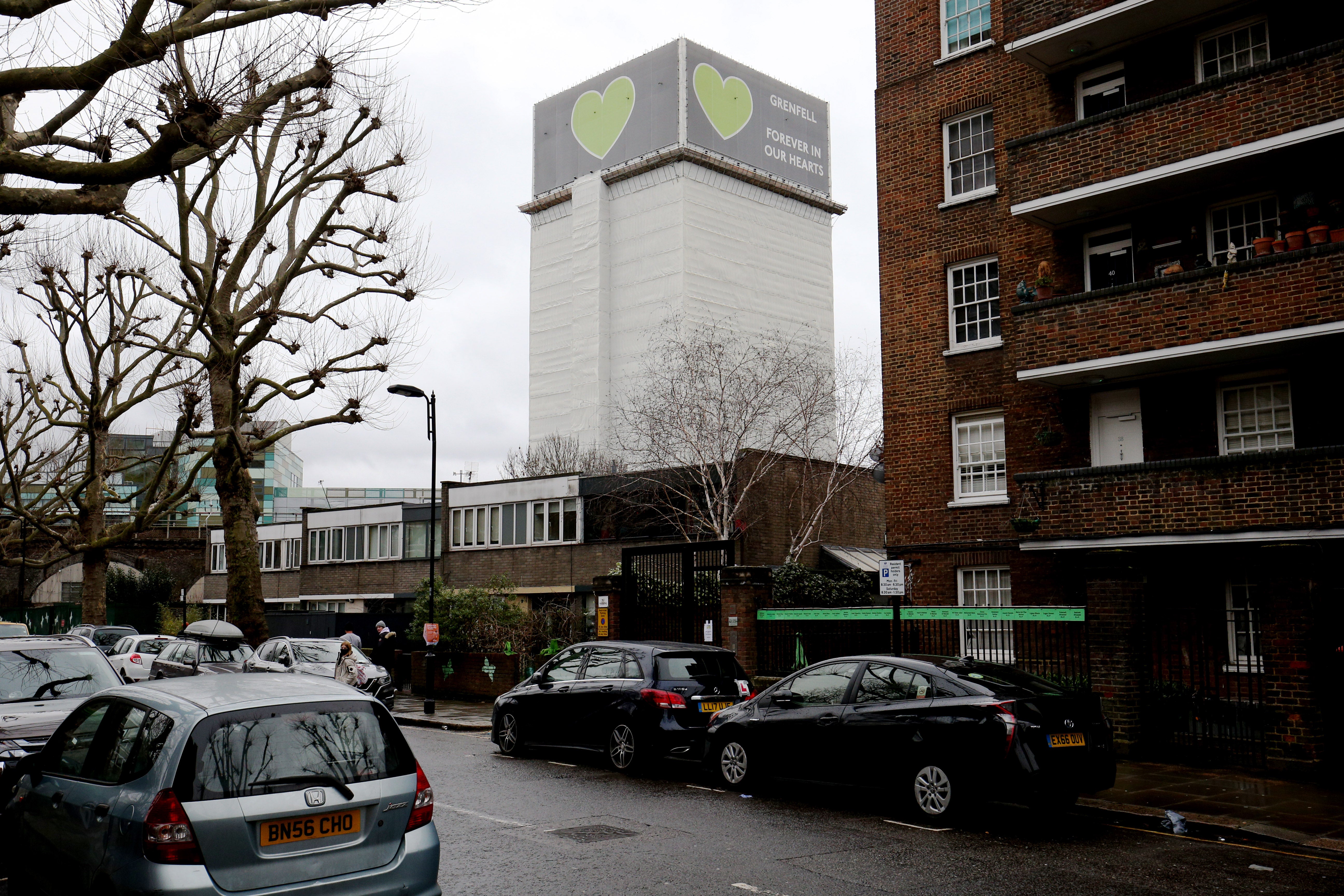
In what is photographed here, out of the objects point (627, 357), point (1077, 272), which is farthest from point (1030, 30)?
point (627, 357)

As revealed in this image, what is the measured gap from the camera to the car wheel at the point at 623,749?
41.9ft

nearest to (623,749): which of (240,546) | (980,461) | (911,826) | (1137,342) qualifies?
(911,826)

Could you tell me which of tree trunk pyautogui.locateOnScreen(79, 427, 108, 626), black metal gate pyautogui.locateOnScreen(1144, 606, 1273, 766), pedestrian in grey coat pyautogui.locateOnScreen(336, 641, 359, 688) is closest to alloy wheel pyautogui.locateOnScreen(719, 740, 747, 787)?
black metal gate pyautogui.locateOnScreen(1144, 606, 1273, 766)

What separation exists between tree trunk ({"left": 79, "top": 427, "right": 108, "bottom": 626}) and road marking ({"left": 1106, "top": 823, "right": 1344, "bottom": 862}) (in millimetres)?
31746

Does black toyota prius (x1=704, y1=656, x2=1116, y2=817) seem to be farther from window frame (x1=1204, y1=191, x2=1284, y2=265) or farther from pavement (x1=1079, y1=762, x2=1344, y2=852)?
window frame (x1=1204, y1=191, x2=1284, y2=265)

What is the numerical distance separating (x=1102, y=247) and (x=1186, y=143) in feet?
9.10

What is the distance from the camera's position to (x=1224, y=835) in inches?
371

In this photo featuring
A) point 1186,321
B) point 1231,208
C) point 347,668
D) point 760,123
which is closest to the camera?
point 1186,321

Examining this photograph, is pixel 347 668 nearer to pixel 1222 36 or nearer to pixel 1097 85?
pixel 1097 85

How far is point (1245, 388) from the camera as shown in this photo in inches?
689

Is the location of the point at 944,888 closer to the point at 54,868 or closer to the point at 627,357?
the point at 54,868

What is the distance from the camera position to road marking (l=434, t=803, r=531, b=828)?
956 cm

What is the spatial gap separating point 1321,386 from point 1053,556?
4.93 metres

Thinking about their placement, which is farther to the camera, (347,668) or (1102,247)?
(1102,247)
